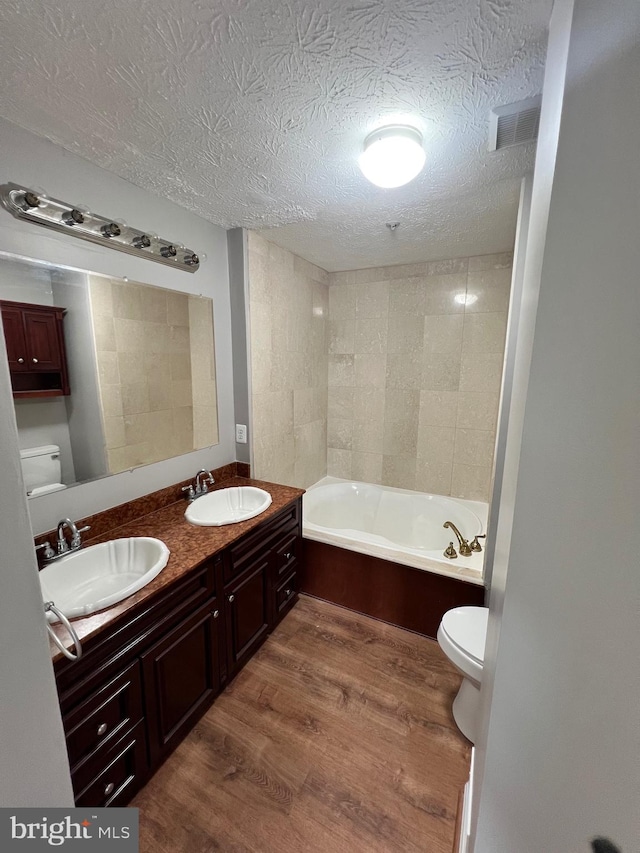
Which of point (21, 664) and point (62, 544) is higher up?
point (21, 664)

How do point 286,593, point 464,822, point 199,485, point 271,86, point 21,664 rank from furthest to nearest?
point 286,593, point 199,485, point 464,822, point 271,86, point 21,664

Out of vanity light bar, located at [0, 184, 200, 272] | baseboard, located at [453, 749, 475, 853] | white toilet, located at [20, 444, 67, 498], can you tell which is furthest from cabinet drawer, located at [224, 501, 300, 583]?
vanity light bar, located at [0, 184, 200, 272]

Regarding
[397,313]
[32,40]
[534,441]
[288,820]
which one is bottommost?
[288,820]

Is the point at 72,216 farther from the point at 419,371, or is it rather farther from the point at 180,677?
the point at 419,371

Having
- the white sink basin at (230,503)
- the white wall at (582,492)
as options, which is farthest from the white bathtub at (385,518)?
the white wall at (582,492)

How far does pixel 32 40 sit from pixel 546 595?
68.3 inches

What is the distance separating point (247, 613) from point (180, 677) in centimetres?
44

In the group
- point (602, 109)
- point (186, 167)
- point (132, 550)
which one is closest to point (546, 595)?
point (602, 109)

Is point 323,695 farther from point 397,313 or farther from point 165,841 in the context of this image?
point 397,313

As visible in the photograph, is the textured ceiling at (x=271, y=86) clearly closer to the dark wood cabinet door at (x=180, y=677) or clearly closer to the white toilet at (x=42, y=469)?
the white toilet at (x=42, y=469)

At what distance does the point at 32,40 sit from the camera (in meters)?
0.89

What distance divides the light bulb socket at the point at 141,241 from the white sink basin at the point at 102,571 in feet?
4.53

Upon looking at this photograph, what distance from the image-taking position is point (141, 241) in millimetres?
1621

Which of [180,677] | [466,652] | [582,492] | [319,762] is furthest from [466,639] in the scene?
[582,492]
